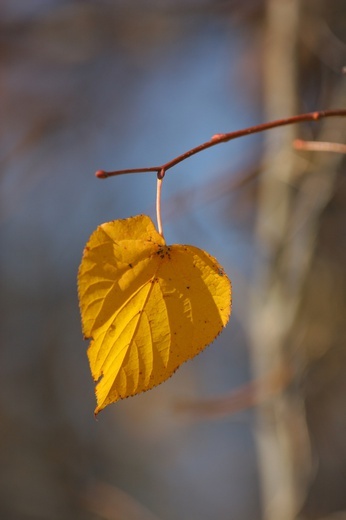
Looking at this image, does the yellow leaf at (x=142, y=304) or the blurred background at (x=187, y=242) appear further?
the blurred background at (x=187, y=242)

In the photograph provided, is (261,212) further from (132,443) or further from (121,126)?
(132,443)

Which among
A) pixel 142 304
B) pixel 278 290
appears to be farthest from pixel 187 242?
pixel 142 304

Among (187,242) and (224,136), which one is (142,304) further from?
(187,242)

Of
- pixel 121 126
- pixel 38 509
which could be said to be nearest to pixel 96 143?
pixel 121 126

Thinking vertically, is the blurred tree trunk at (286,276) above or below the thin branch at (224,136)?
below

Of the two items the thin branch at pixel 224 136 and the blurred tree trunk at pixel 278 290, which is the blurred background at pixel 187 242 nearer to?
the blurred tree trunk at pixel 278 290

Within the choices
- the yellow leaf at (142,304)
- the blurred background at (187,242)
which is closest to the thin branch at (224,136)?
the yellow leaf at (142,304)
